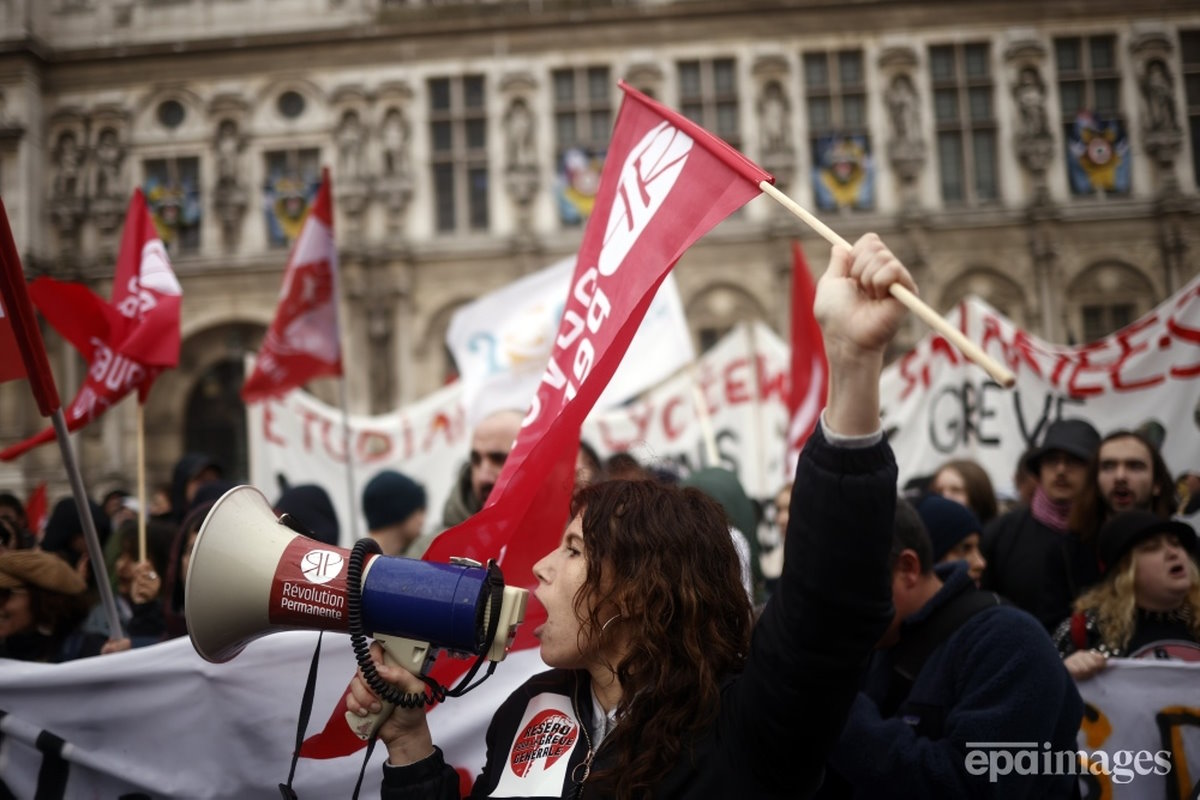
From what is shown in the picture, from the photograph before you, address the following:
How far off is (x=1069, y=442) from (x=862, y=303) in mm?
3936

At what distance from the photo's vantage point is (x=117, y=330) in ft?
16.6

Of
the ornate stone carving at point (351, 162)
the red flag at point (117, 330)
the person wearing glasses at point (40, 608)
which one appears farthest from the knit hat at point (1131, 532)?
the ornate stone carving at point (351, 162)

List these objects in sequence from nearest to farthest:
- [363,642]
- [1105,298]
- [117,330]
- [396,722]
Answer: [363,642] < [396,722] < [117,330] < [1105,298]

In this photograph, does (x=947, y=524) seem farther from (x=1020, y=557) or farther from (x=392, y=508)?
(x=392, y=508)

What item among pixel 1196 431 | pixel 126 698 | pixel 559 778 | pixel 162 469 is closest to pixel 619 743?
pixel 559 778

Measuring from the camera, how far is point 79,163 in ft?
64.0

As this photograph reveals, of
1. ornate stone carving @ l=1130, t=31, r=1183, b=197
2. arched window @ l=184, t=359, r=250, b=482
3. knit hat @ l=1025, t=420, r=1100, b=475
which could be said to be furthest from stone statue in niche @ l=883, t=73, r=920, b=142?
knit hat @ l=1025, t=420, r=1100, b=475

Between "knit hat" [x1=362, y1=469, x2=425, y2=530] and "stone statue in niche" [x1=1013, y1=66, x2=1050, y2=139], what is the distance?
16952 millimetres

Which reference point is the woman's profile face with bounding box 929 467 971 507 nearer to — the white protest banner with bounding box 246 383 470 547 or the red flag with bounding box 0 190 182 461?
the red flag with bounding box 0 190 182 461

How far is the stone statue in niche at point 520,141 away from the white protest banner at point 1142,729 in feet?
54.5

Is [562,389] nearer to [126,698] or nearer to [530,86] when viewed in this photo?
Result: [126,698]

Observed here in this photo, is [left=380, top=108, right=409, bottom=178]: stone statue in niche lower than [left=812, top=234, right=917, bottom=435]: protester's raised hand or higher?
higher

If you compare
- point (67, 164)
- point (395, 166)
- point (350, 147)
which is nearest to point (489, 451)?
point (395, 166)

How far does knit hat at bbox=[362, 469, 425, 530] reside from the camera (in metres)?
5.12
